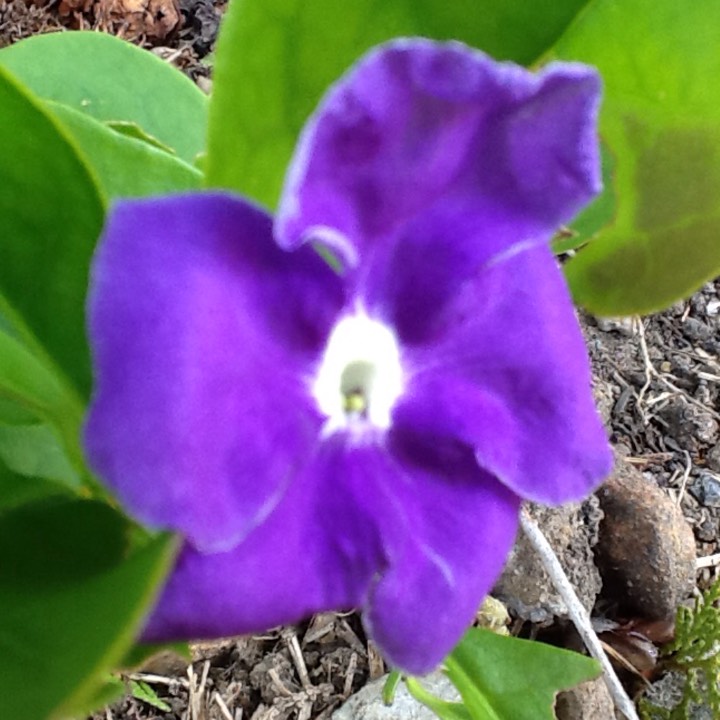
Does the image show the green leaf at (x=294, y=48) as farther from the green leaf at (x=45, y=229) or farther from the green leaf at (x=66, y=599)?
the green leaf at (x=66, y=599)

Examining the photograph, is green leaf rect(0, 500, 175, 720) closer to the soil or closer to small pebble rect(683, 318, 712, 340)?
the soil

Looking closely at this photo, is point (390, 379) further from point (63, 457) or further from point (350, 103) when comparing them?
point (63, 457)

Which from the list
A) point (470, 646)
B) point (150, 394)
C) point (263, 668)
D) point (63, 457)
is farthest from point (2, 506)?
point (263, 668)

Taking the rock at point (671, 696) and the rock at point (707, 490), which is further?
the rock at point (707, 490)

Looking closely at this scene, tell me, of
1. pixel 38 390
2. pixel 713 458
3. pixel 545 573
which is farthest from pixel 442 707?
pixel 713 458

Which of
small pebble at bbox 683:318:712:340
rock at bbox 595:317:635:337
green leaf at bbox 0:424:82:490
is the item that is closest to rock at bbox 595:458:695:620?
rock at bbox 595:317:635:337

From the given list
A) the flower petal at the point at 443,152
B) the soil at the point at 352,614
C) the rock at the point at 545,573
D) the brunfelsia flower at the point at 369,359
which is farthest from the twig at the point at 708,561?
the flower petal at the point at 443,152
